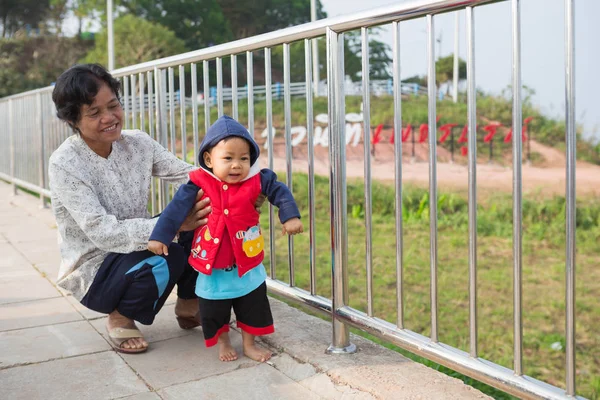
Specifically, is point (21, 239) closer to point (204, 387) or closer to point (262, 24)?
point (204, 387)

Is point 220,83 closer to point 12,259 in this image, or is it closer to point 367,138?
point 367,138

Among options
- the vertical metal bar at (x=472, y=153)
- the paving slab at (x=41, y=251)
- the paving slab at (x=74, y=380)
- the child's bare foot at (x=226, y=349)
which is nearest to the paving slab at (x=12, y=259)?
the paving slab at (x=41, y=251)

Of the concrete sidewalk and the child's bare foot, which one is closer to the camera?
the concrete sidewalk

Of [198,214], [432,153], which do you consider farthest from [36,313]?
[432,153]

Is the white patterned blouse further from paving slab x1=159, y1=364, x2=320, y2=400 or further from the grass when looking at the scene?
the grass

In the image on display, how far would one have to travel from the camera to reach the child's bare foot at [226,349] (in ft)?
8.40

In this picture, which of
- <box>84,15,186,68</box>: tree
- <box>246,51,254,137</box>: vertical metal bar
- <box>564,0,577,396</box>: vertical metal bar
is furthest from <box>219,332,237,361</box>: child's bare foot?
<box>84,15,186,68</box>: tree

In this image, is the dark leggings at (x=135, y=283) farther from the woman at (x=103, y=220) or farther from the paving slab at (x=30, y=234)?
the paving slab at (x=30, y=234)

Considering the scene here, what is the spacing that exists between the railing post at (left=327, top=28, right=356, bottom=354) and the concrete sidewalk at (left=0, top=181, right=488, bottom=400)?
121 mm

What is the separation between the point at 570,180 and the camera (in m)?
1.70

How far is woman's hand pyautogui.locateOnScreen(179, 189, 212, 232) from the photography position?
8.06 feet

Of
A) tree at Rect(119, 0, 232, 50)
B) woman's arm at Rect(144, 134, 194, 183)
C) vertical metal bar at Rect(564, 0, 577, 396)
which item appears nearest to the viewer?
vertical metal bar at Rect(564, 0, 577, 396)

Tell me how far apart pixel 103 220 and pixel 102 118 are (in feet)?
1.42

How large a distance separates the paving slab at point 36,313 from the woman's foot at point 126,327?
47cm
